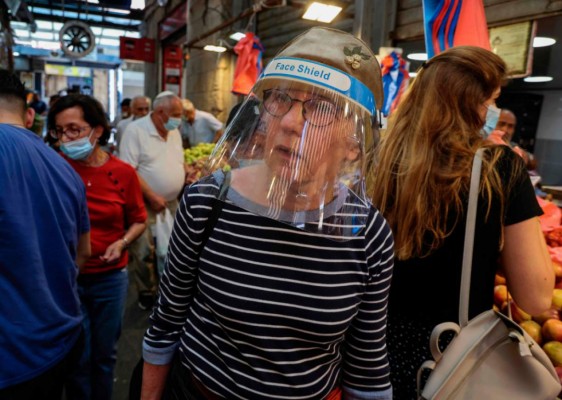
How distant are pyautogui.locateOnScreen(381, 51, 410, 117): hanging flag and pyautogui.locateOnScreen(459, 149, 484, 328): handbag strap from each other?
8.87 feet

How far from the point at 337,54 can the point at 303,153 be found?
246 millimetres

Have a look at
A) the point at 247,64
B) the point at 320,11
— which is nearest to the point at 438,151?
the point at 320,11

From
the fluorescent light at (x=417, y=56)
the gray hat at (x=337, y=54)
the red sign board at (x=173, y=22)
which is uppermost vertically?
the red sign board at (x=173, y=22)

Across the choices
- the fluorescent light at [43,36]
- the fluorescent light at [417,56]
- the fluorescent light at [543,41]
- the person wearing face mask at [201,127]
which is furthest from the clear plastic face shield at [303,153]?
the fluorescent light at [43,36]

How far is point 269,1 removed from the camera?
4727 mm

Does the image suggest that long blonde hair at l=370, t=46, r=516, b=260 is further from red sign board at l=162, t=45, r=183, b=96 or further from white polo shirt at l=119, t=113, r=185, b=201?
red sign board at l=162, t=45, r=183, b=96

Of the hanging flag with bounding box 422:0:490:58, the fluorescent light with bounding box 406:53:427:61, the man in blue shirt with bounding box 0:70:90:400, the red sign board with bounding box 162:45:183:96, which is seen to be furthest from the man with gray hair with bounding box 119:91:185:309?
the red sign board with bounding box 162:45:183:96

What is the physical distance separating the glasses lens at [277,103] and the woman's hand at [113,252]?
60.3 inches

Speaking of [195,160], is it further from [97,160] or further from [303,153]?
[303,153]

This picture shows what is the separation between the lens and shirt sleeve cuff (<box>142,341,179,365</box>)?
117 centimetres

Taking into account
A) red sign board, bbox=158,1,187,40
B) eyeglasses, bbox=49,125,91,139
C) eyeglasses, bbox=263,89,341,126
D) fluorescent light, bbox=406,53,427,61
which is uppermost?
red sign board, bbox=158,1,187,40

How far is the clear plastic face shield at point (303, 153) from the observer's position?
94 centimetres

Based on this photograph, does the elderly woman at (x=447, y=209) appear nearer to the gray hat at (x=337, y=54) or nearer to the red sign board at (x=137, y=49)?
the gray hat at (x=337, y=54)

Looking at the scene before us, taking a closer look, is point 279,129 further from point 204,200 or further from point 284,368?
point 284,368
